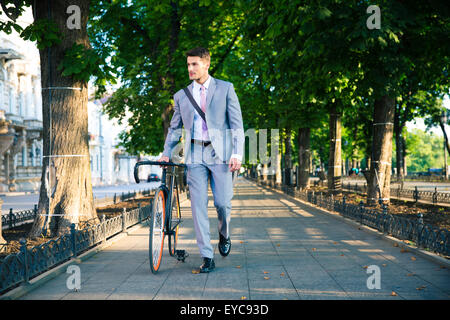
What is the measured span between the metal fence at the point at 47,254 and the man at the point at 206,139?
5.87ft

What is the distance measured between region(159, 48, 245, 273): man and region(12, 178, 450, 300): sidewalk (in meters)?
0.65

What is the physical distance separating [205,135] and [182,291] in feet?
6.06

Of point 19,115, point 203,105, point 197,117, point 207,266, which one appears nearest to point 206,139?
point 197,117

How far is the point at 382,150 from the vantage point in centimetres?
1302

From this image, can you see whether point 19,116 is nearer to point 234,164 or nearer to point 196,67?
point 196,67

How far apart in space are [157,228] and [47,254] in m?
1.39

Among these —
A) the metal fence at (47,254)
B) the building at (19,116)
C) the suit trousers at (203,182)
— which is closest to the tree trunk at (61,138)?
the metal fence at (47,254)

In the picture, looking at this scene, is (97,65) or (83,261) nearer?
(83,261)

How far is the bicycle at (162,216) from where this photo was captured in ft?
16.9

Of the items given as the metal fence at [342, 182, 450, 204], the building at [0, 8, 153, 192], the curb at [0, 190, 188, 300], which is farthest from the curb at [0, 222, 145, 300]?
the building at [0, 8, 153, 192]

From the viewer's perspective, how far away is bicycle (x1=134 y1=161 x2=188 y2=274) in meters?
5.16

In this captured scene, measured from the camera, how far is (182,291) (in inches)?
180
